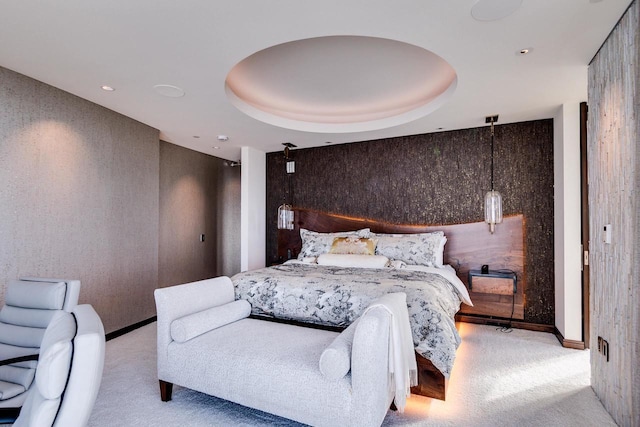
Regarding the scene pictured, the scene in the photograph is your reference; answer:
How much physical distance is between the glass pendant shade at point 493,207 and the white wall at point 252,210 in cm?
325

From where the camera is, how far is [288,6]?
6.13ft

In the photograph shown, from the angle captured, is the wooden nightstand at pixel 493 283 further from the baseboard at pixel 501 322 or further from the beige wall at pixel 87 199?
the beige wall at pixel 87 199

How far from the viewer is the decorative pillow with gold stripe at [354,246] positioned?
407 centimetres

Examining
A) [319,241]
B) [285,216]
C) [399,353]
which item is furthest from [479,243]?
[399,353]

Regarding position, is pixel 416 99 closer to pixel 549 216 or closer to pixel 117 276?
pixel 549 216

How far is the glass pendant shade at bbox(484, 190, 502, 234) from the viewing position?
3805mm

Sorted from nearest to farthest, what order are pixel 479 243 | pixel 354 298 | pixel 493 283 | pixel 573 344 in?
pixel 354 298
pixel 573 344
pixel 493 283
pixel 479 243

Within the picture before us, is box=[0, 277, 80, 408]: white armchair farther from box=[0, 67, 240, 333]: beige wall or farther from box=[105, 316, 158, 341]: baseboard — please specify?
box=[105, 316, 158, 341]: baseboard

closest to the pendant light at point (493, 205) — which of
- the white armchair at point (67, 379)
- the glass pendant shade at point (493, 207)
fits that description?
the glass pendant shade at point (493, 207)

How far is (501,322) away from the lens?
3.98 m

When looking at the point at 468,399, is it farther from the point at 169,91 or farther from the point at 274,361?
the point at 169,91

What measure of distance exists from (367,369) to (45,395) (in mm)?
1307

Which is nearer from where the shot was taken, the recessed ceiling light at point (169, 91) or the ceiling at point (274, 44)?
the ceiling at point (274, 44)

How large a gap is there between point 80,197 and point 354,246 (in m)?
2.99
